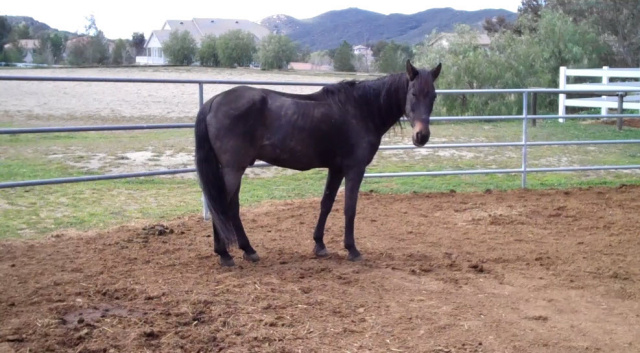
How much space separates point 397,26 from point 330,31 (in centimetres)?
945

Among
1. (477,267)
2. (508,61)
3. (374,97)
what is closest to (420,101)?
(374,97)

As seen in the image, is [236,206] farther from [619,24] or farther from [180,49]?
[180,49]

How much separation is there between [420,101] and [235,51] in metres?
33.3

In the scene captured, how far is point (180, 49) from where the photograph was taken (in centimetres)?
3919

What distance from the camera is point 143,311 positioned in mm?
3844

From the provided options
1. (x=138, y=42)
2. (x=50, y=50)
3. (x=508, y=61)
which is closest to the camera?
(x=508, y=61)

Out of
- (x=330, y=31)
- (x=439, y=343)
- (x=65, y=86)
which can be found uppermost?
(x=330, y=31)

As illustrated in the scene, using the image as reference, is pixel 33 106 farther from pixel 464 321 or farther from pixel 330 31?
pixel 330 31

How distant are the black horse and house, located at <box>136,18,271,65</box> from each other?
145 ft

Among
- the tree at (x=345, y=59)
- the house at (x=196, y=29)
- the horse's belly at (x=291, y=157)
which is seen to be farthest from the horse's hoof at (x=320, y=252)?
the house at (x=196, y=29)

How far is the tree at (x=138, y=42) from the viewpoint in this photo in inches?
1998

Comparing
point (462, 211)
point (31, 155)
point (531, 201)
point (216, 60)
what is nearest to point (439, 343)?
point (462, 211)

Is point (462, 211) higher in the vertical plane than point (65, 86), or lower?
lower

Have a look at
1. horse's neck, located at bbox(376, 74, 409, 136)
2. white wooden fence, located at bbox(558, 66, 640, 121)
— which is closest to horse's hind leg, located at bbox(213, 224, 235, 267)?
horse's neck, located at bbox(376, 74, 409, 136)
